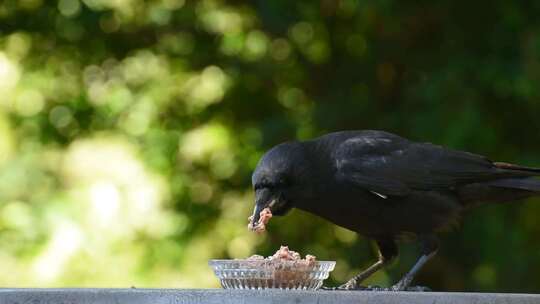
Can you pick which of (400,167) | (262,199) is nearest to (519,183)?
(400,167)

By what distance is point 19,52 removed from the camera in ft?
30.7

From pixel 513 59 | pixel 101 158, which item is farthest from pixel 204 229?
pixel 513 59

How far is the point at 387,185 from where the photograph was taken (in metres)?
5.90

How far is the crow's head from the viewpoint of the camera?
557cm

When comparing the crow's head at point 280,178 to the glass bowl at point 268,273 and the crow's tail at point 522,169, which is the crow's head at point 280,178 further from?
the crow's tail at point 522,169

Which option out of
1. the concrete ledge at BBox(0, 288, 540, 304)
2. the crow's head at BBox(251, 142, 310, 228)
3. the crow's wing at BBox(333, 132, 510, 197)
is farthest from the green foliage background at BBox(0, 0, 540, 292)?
the concrete ledge at BBox(0, 288, 540, 304)

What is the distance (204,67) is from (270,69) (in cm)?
56

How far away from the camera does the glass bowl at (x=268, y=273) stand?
4594 mm

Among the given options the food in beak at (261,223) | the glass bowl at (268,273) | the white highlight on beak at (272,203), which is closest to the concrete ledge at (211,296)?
the glass bowl at (268,273)

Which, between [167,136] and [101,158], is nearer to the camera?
[167,136]

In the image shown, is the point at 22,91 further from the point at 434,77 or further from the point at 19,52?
the point at 434,77

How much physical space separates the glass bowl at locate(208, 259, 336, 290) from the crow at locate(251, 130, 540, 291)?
1.03m

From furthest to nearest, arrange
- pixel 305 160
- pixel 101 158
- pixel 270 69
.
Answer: pixel 101 158, pixel 270 69, pixel 305 160

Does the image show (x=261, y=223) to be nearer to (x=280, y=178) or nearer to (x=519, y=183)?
(x=280, y=178)
